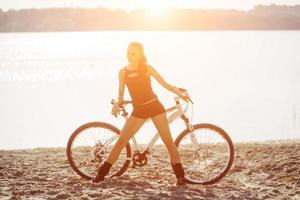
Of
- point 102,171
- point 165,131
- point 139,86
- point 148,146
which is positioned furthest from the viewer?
point 148,146

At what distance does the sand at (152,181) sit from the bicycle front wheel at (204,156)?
179 millimetres

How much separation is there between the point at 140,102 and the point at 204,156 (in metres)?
1.20

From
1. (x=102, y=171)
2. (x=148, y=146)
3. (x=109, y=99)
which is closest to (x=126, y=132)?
(x=148, y=146)

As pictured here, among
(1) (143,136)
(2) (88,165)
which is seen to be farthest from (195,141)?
(1) (143,136)

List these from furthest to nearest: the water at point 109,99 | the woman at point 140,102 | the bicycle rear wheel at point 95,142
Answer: the water at point 109,99
the bicycle rear wheel at point 95,142
the woman at point 140,102

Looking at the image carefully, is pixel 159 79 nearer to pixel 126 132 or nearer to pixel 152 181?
pixel 126 132

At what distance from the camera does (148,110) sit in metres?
6.42

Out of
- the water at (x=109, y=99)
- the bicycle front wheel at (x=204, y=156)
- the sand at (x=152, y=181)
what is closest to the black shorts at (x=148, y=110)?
the bicycle front wheel at (x=204, y=156)

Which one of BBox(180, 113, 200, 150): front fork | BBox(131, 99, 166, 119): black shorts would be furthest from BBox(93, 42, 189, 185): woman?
BBox(180, 113, 200, 150): front fork

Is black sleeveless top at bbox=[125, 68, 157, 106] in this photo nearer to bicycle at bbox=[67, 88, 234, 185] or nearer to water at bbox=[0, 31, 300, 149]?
bicycle at bbox=[67, 88, 234, 185]

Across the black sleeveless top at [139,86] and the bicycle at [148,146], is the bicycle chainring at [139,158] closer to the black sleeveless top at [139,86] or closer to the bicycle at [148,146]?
the bicycle at [148,146]

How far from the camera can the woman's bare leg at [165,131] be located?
6482 millimetres

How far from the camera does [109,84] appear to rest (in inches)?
1693

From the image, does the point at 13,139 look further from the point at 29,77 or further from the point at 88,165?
the point at 29,77
